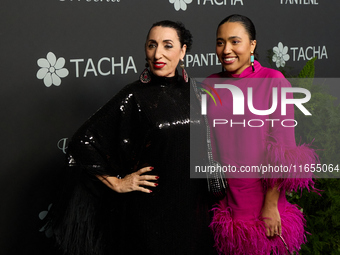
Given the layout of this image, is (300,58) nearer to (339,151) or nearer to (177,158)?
(339,151)

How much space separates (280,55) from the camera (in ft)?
10.9

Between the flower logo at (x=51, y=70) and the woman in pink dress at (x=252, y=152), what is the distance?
3.52 feet

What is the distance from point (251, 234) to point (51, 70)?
1455mm

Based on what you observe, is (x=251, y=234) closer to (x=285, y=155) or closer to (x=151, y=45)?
(x=285, y=155)

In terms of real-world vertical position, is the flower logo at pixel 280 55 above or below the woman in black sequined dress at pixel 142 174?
above

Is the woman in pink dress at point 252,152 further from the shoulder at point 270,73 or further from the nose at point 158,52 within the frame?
the nose at point 158,52

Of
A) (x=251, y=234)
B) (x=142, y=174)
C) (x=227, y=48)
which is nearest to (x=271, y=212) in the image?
(x=251, y=234)

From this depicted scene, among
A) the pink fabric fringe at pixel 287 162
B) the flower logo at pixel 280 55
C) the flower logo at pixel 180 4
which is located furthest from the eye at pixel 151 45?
the flower logo at pixel 280 55

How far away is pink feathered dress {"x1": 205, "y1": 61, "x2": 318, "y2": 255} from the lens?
152 cm

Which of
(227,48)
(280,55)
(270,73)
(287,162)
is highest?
(280,55)

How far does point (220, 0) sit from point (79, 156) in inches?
73.6

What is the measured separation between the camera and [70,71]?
7.71ft

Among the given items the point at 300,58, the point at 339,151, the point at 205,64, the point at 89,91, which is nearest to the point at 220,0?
the point at 205,64

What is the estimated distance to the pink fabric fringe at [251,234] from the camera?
1.59 meters
